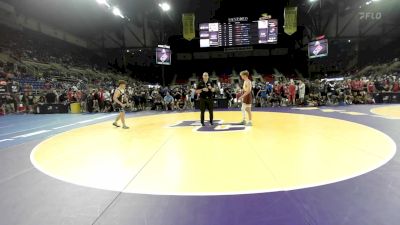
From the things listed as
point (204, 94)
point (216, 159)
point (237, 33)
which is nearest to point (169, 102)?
point (237, 33)

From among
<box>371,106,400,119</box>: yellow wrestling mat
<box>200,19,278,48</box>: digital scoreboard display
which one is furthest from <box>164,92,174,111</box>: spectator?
<box>371,106,400,119</box>: yellow wrestling mat

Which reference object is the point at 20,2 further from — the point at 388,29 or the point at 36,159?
the point at 388,29

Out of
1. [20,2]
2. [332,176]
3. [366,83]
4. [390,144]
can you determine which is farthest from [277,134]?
[20,2]

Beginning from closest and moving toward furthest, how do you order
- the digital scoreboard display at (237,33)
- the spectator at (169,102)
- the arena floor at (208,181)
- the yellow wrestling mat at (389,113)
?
the arena floor at (208,181)
the yellow wrestling mat at (389,113)
the spectator at (169,102)
the digital scoreboard display at (237,33)

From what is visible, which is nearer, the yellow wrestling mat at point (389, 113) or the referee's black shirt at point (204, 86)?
the referee's black shirt at point (204, 86)

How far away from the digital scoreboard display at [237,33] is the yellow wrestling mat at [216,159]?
1370 centimetres

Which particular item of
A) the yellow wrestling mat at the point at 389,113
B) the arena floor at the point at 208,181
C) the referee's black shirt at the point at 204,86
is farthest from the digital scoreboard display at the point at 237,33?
the arena floor at the point at 208,181

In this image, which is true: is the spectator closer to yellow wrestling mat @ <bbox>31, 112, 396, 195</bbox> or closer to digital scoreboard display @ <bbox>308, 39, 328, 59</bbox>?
yellow wrestling mat @ <bbox>31, 112, 396, 195</bbox>

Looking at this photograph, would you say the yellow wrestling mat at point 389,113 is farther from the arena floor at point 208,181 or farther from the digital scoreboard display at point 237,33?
the digital scoreboard display at point 237,33

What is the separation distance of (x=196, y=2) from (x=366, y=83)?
1367 centimetres

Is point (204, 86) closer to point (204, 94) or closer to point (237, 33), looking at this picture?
point (204, 94)

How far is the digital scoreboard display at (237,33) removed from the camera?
18.9m

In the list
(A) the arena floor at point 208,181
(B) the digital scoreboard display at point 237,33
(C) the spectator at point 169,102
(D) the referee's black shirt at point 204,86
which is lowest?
(A) the arena floor at point 208,181

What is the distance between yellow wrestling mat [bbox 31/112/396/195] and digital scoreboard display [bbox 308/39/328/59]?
1238 cm
